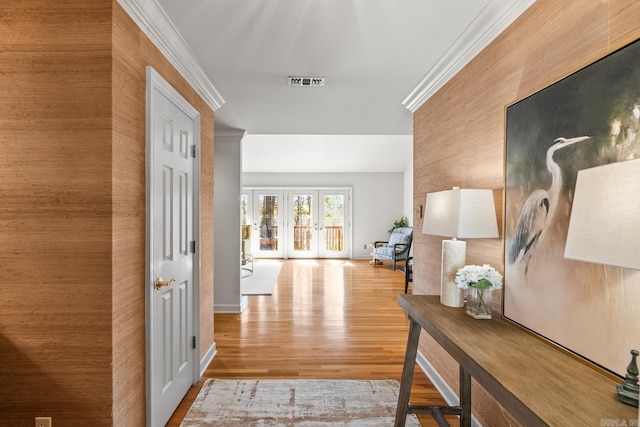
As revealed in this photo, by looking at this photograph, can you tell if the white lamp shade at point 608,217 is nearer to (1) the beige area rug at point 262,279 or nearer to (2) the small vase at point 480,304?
(2) the small vase at point 480,304

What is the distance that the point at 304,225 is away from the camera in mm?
8867

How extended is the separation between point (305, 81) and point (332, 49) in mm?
490

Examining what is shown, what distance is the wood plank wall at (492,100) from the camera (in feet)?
3.87

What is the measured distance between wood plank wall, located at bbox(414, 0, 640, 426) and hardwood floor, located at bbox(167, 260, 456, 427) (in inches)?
19.6

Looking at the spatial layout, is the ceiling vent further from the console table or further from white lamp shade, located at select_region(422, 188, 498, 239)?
the console table

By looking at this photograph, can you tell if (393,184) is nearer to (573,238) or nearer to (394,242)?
(394,242)

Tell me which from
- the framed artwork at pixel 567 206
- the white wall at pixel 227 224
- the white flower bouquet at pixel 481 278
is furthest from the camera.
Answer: the white wall at pixel 227 224

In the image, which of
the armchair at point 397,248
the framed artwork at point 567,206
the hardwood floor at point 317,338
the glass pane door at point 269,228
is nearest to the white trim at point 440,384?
the hardwood floor at point 317,338

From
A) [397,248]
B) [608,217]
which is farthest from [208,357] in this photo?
[397,248]

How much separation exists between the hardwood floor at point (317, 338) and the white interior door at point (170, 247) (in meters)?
0.30

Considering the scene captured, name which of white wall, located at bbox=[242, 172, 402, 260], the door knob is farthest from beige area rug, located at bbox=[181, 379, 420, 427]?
white wall, located at bbox=[242, 172, 402, 260]

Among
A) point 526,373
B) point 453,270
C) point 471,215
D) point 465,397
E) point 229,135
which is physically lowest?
point 465,397

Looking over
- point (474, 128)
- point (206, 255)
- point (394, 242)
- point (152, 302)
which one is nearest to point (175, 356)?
point (152, 302)

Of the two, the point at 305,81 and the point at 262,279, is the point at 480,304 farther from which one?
the point at 262,279
